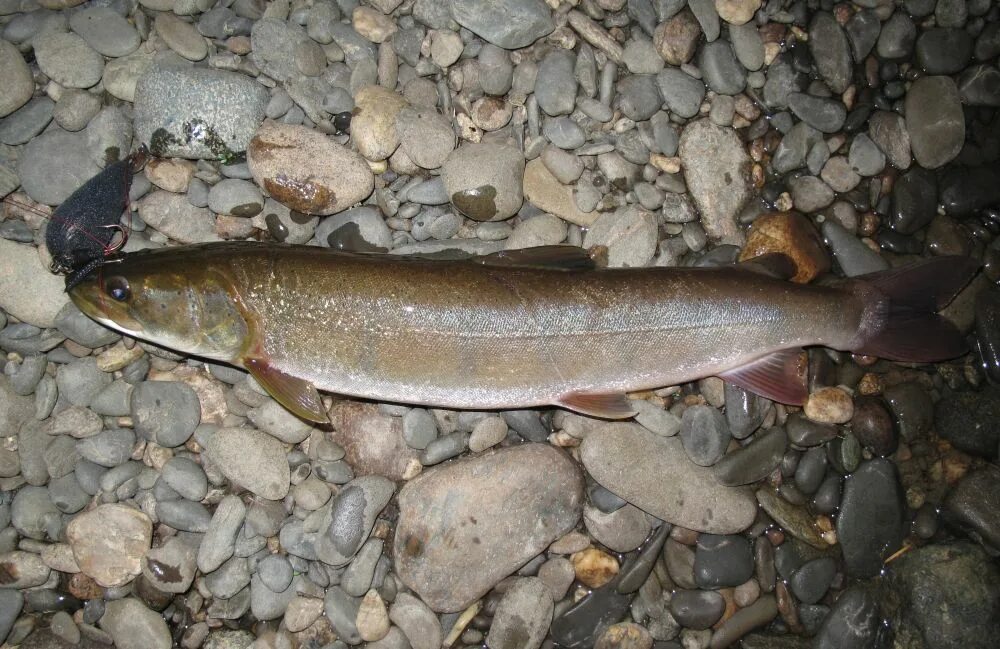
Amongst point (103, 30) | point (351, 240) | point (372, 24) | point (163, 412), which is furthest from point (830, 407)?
point (103, 30)

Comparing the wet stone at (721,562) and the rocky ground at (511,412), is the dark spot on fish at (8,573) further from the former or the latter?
the wet stone at (721,562)

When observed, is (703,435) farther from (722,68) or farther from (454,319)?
(722,68)

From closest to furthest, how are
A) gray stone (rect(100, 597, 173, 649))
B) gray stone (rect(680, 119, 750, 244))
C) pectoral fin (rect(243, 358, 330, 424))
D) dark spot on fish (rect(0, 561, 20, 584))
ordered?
pectoral fin (rect(243, 358, 330, 424)), gray stone (rect(100, 597, 173, 649)), dark spot on fish (rect(0, 561, 20, 584)), gray stone (rect(680, 119, 750, 244))

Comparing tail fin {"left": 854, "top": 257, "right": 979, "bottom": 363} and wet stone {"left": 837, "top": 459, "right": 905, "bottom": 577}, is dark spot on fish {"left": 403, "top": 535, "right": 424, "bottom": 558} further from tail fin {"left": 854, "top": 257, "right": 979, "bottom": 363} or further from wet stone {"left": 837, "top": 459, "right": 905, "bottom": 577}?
tail fin {"left": 854, "top": 257, "right": 979, "bottom": 363}

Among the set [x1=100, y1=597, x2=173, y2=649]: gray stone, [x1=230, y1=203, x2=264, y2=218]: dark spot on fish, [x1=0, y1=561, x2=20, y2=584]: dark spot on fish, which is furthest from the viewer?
[x1=230, y1=203, x2=264, y2=218]: dark spot on fish

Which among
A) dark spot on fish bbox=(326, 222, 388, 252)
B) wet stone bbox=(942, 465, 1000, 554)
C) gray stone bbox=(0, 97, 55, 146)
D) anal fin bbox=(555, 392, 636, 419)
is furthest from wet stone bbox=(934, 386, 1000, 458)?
gray stone bbox=(0, 97, 55, 146)

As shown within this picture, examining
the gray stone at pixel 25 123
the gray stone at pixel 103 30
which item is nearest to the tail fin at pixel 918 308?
the gray stone at pixel 103 30

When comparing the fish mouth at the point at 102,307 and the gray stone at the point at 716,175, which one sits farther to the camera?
the gray stone at the point at 716,175
